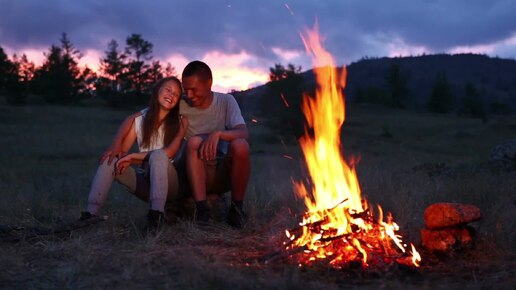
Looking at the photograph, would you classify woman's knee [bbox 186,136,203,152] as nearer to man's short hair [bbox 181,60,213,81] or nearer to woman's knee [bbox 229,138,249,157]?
woman's knee [bbox 229,138,249,157]

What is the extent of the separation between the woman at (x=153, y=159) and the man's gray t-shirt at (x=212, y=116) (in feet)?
0.43

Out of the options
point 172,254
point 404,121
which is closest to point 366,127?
point 404,121

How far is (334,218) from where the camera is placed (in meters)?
4.52

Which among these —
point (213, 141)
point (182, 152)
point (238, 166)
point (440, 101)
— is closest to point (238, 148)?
point (238, 166)

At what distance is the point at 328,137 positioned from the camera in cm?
502

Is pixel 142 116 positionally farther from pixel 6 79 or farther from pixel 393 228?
pixel 6 79

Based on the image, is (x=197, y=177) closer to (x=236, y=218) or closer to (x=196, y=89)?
(x=236, y=218)

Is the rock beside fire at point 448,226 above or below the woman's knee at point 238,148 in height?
below

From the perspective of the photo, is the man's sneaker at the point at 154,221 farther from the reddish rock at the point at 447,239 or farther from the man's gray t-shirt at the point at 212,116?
the reddish rock at the point at 447,239

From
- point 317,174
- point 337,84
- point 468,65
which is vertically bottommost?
point 317,174

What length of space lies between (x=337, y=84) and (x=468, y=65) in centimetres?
9689

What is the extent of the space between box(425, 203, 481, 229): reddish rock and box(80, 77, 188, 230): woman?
215 cm

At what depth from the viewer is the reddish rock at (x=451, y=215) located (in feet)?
13.7

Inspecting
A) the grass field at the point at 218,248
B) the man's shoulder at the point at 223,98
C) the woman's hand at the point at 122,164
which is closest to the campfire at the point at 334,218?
the grass field at the point at 218,248
